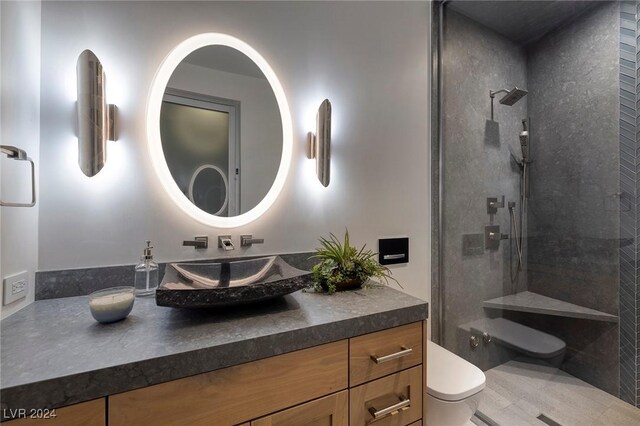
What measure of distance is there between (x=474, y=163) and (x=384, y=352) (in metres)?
1.60

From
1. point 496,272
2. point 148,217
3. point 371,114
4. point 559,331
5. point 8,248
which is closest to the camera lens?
point 8,248

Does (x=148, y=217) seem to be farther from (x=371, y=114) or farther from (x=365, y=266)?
(x=371, y=114)

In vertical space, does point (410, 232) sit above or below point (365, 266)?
Answer: above

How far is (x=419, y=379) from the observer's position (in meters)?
1.03

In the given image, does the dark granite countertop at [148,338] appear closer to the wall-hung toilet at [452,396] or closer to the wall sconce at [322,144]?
the wall-hung toilet at [452,396]

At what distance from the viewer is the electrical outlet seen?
2.79 feet

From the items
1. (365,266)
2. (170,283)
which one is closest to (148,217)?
(170,283)

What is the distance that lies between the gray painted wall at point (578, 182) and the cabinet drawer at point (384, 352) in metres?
1.57

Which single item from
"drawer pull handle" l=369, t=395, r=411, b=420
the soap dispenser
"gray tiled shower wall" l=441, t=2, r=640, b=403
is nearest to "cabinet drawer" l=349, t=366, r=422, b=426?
"drawer pull handle" l=369, t=395, r=411, b=420

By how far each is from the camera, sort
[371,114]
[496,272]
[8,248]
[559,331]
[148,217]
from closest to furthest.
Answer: [8,248] → [148,217] → [371,114] → [559,331] → [496,272]

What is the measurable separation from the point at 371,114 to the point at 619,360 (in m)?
2.15

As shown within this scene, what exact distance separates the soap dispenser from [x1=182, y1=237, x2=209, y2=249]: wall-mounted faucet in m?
0.14

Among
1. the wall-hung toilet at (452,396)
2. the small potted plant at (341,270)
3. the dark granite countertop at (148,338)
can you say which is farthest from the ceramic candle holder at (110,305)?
the wall-hung toilet at (452,396)

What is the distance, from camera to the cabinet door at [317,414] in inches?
30.0
